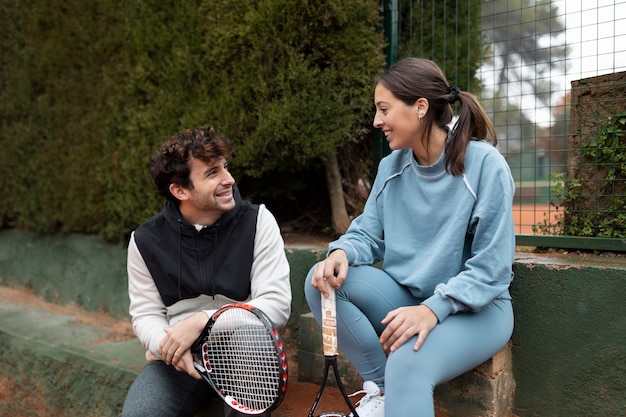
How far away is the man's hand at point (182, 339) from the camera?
7.98ft

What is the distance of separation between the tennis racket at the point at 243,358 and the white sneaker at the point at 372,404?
0.33 metres

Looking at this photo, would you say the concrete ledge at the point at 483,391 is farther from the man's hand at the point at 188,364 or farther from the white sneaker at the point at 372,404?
the man's hand at the point at 188,364

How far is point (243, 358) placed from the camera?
2291mm

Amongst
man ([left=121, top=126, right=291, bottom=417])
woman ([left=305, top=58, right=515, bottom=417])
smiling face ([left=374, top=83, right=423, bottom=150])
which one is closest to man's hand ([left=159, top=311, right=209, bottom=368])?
man ([left=121, top=126, right=291, bottom=417])

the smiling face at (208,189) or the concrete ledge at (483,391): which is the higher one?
the smiling face at (208,189)

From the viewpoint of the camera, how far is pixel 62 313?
5383mm

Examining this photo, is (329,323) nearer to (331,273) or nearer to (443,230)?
(331,273)

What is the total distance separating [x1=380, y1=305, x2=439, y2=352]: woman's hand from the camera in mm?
2100

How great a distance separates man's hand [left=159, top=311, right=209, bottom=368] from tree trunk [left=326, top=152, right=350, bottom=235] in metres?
1.81

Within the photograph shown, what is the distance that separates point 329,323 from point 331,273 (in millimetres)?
199

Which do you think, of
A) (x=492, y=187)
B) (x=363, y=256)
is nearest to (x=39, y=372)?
(x=363, y=256)

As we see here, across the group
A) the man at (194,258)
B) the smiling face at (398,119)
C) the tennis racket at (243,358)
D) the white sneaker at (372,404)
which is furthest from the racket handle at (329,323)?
the smiling face at (398,119)

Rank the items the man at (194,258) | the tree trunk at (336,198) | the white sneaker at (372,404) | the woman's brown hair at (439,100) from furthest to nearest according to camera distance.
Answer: the tree trunk at (336,198) < the man at (194,258) < the woman's brown hair at (439,100) < the white sneaker at (372,404)

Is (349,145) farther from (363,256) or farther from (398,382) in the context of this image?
(398,382)
